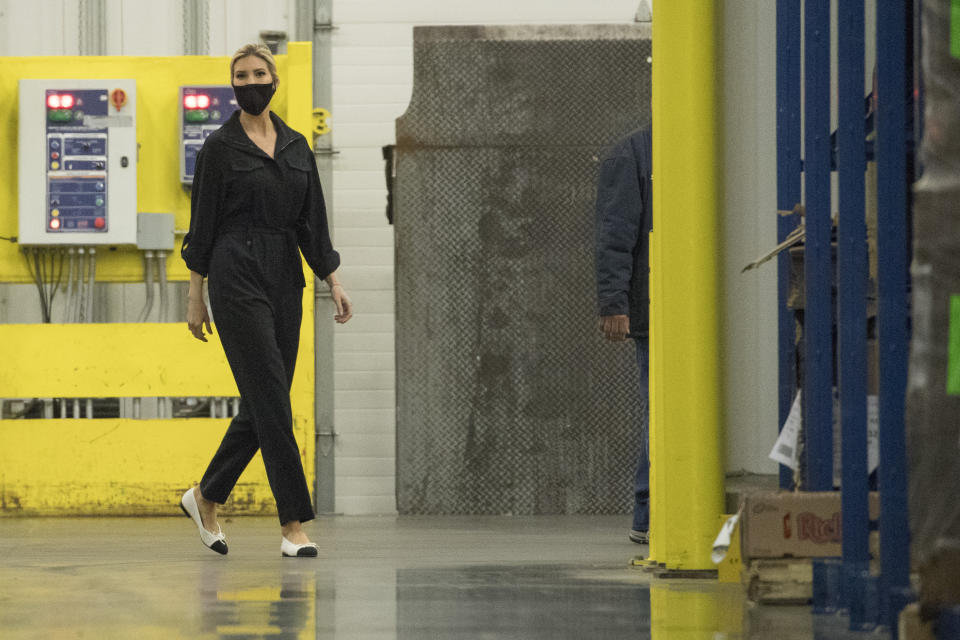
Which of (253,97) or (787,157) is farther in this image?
(253,97)

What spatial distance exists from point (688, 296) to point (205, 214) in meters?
1.93

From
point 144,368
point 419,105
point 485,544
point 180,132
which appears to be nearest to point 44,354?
point 144,368

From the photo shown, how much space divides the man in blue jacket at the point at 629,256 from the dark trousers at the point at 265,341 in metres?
1.31

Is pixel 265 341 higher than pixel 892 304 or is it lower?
lower

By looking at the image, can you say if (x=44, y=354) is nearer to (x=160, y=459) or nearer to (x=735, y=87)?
(x=160, y=459)

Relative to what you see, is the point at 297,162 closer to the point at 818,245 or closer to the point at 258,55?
the point at 258,55

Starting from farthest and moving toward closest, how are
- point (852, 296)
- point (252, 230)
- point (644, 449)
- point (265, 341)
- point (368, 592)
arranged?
1. point (644, 449)
2. point (252, 230)
3. point (265, 341)
4. point (368, 592)
5. point (852, 296)

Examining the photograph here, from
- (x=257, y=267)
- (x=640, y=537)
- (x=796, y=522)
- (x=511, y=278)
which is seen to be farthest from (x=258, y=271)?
(x=511, y=278)

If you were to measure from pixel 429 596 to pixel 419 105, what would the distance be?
5167 millimetres

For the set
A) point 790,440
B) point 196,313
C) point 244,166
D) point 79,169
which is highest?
point 79,169

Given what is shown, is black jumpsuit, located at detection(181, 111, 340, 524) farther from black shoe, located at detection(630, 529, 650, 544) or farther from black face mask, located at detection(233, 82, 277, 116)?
black shoe, located at detection(630, 529, 650, 544)

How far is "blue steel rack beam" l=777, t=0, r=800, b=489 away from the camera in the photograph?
13.8ft

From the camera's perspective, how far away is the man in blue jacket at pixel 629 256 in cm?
610

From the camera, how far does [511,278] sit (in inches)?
343
